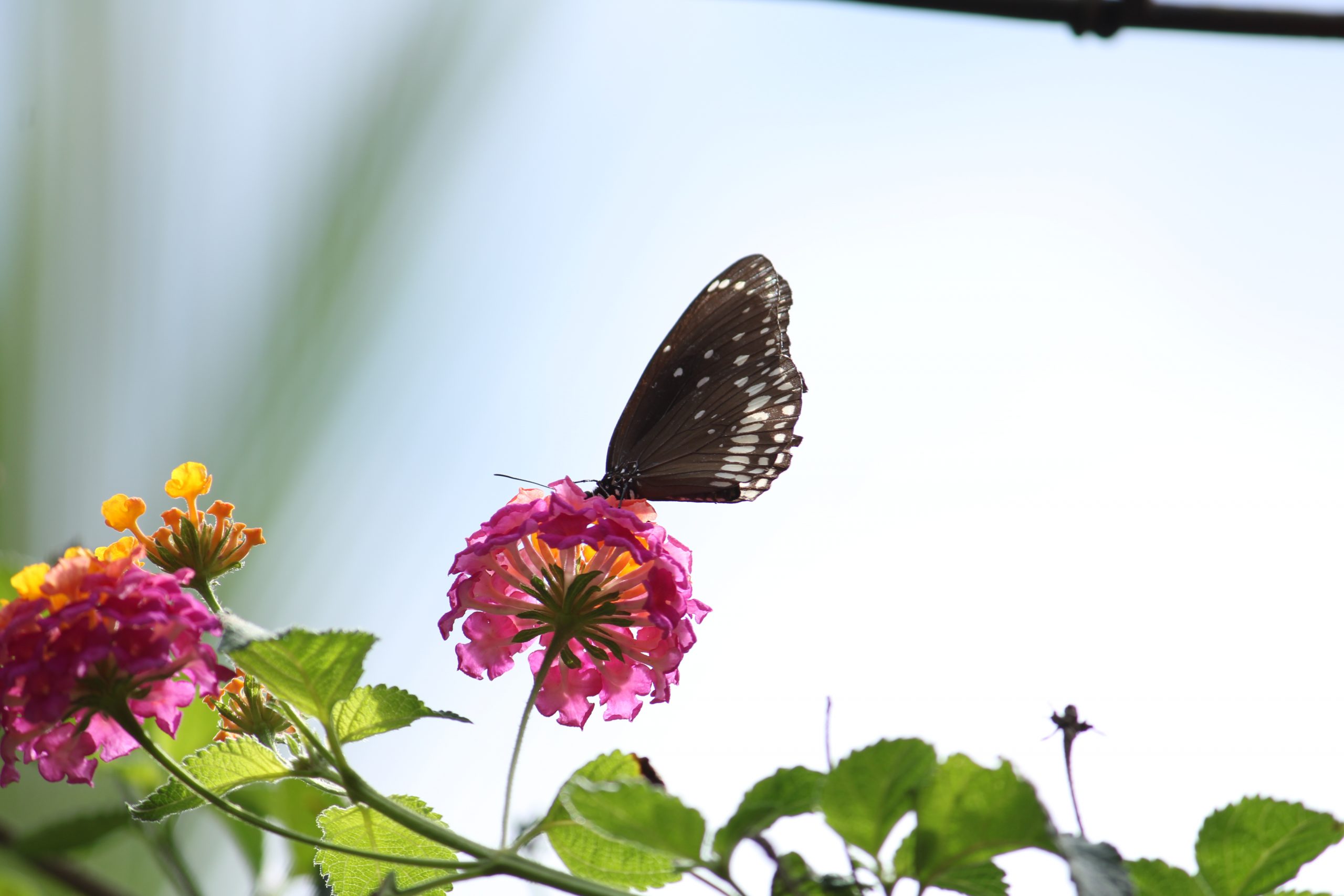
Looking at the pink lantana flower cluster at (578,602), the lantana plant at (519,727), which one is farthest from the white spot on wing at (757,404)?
the pink lantana flower cluster at (578,602)

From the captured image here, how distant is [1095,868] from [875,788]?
140mm

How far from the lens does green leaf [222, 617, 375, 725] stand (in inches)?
32.1

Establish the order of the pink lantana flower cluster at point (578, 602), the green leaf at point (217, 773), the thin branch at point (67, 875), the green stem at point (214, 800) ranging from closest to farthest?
1. the green stem at point (214, 800)
2. the green leaf at point (217, 773)
3. the pink lantana flower cluster at point (578, 602)
4. the thin branch at point (67, 875)

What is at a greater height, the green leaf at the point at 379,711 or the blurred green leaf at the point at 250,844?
the green leaf at the point at 379,711

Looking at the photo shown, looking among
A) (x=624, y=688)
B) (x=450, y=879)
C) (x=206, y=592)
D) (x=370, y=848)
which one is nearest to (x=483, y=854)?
(x=450, y=879)

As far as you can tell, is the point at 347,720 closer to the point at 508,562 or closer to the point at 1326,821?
the point at 508,562

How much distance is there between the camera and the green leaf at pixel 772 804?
70 centimetres

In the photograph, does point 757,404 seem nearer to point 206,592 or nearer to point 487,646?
point 487,646

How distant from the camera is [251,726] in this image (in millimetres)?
1068

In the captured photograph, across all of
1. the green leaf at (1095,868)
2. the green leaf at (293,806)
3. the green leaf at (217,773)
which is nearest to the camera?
the green leaf at (1095,868)

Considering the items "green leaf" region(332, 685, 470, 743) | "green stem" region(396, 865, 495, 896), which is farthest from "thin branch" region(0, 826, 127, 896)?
"green stem" region(396, 865, 495, 896)

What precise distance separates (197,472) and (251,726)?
260 mm

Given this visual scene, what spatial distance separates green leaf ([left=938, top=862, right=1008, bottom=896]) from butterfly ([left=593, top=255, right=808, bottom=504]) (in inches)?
33.6

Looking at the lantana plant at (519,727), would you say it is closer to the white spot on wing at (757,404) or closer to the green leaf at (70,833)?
the green leaf at (70,833)
